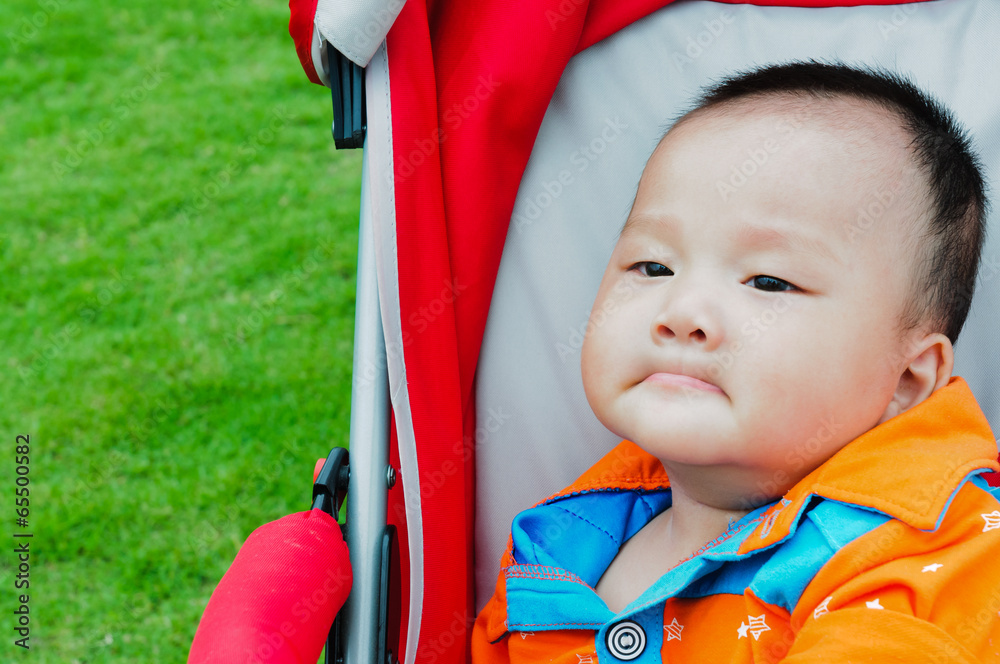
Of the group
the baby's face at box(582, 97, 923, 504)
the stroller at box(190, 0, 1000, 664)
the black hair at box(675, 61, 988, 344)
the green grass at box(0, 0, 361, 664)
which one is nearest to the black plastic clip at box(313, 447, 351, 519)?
the stroller at box(190, 0, 1000, 664)

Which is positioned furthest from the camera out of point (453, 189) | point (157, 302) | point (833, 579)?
point (157, 302)

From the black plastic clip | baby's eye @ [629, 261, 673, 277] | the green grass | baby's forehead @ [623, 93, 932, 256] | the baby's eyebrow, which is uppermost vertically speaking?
baby's forehead @ [623, 93, 932, 256]

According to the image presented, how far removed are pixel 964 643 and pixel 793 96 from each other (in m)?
0.66

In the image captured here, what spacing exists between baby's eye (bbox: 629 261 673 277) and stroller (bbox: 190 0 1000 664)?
0.89ft

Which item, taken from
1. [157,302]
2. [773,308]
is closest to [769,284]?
[773,308]

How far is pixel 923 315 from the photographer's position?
1.11 metres

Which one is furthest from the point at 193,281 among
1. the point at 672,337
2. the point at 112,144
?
the point at 672,337

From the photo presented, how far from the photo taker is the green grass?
2.17 metres

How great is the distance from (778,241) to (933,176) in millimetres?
221

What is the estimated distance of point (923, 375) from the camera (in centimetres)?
113

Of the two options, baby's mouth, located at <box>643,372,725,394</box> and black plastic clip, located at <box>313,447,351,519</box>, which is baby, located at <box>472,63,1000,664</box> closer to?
baby's mouth, located at <box>643,372,725,394</box>

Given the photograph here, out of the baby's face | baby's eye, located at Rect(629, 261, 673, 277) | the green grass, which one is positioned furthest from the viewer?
the green grass

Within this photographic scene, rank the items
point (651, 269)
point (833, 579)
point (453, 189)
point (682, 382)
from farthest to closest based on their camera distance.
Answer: point (453, 189), point (651, 269), point (682, 382), point (833, 579)

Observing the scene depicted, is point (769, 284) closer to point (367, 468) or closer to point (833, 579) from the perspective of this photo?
point (833, 579)
